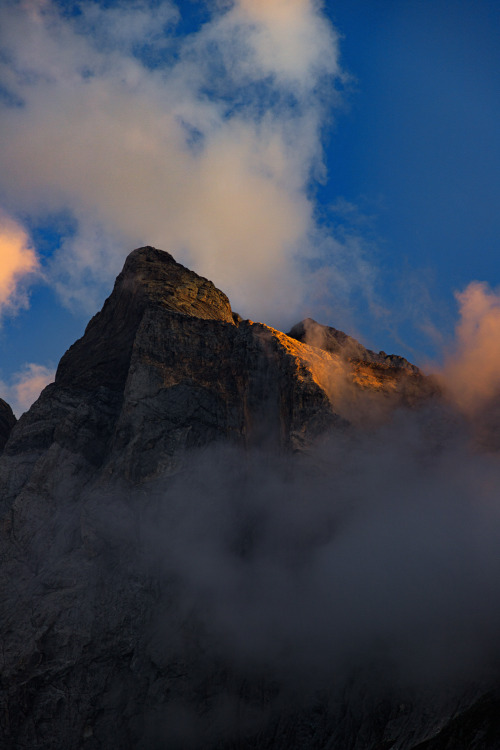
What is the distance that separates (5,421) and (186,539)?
60.3 metres

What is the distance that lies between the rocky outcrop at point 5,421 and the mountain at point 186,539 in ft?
98.6

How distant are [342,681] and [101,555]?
95.9 ft

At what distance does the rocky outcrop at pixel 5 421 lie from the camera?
128 meters

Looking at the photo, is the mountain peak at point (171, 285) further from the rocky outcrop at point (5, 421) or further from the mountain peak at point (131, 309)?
the rocky outcrop at point (5, 421)

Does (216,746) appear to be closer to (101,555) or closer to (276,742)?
(276,742)

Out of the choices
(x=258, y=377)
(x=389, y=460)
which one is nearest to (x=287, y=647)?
(x=389, y=460)

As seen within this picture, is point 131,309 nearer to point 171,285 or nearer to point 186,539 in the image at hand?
point 171,285

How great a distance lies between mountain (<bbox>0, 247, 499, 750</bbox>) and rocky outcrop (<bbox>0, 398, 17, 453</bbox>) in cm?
3006

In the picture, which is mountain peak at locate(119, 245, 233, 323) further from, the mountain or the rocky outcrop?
the rocky outcrop

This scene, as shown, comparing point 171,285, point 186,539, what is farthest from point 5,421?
point 186,539

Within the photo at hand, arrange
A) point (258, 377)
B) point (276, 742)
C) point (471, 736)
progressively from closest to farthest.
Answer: point (471, 736) < point (276, 742) < point (258, 377)

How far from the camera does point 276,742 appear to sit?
A: 71.8 m

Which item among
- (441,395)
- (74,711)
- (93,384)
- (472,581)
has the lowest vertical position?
(74,711)

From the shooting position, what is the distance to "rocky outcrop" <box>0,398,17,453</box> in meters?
128
